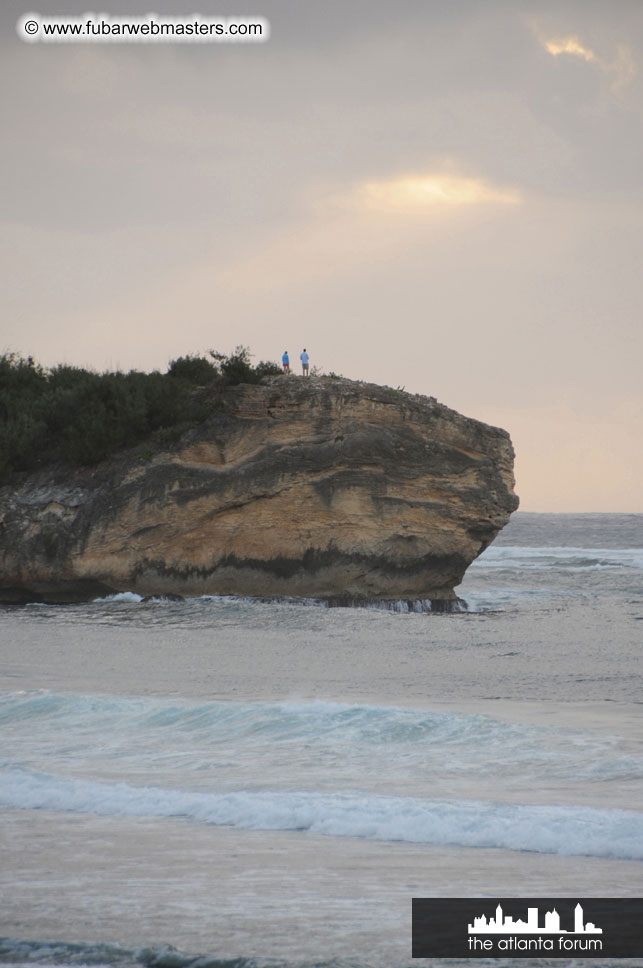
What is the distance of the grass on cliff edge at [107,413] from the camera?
2778 centimetres

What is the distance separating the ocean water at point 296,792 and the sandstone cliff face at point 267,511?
830 centimetres

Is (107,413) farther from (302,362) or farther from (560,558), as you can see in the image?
(560,558)

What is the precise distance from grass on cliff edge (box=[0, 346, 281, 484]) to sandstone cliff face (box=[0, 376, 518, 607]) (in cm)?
66

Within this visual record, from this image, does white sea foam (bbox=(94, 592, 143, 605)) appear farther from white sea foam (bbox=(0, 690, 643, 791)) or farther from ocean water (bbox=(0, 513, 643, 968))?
white sea foam (bbox=(0, 690, 643, 791))

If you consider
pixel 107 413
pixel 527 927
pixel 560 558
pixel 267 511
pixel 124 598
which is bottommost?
pixel 527 927

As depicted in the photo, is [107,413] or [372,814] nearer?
[372,814]

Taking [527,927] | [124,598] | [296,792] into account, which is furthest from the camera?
[124,598]

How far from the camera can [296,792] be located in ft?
27.5

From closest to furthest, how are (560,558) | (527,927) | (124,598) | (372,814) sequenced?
(527,927), (372,814), (124,598), (560,558)

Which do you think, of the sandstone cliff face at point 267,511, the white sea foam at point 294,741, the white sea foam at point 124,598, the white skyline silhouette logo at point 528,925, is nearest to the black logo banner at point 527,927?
the white skyline silhouette logo at point 528,925

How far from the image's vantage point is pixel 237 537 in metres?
26.8

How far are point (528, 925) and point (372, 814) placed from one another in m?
2.22

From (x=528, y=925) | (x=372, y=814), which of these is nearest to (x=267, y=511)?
(x=372, y=814)

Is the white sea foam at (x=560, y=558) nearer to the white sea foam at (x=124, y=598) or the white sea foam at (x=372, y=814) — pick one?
the white sea foam at (x=124, y=598)
